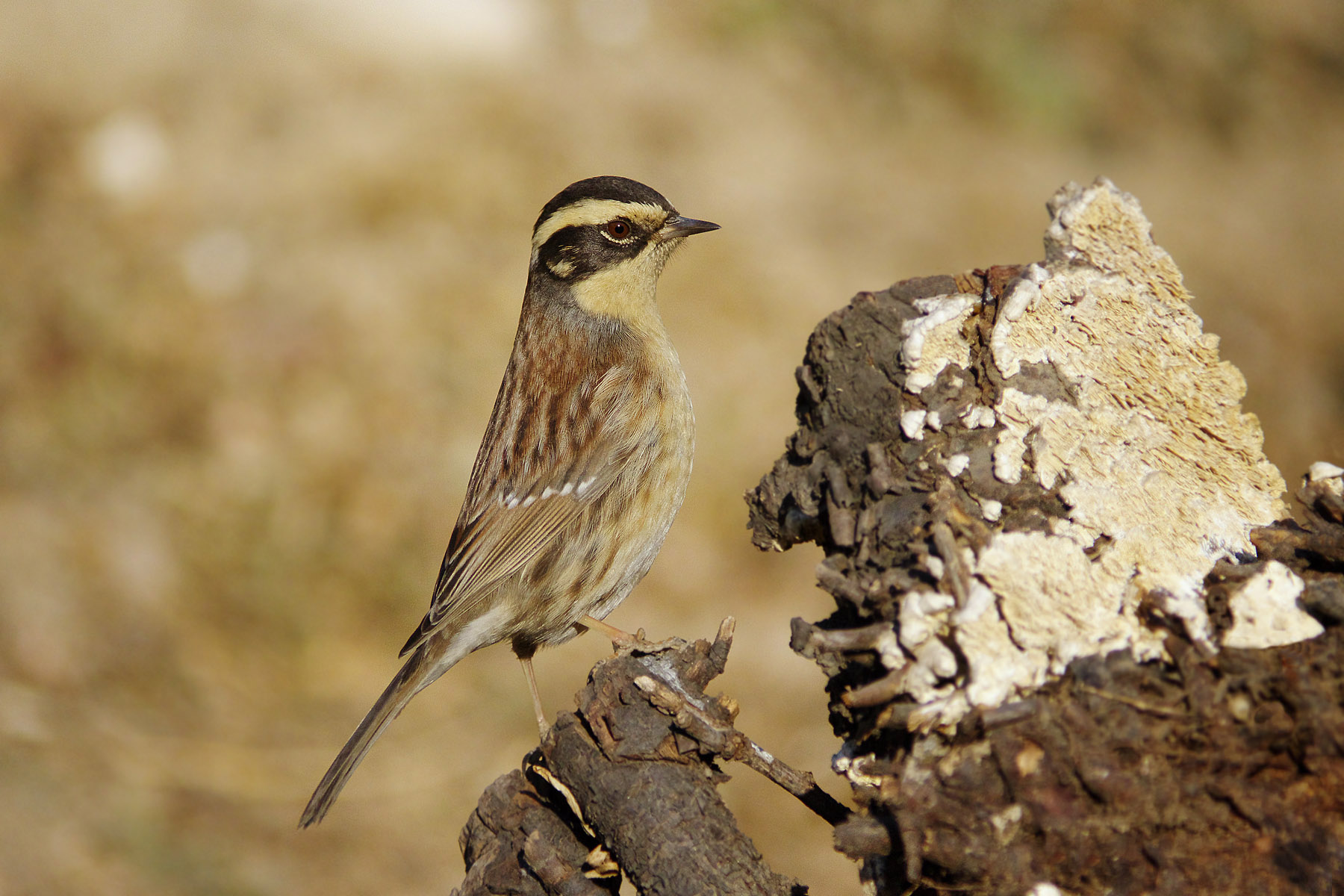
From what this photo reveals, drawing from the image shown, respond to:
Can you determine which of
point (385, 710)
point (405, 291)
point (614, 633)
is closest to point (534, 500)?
point (614, 633)

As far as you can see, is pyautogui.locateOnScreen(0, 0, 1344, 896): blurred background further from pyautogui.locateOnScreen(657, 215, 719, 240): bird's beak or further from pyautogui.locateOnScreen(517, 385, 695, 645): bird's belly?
pyautogui.locateOnScreen(657, 215, 719, 240): bird's beak

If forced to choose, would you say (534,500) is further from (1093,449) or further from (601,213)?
(1093,449)

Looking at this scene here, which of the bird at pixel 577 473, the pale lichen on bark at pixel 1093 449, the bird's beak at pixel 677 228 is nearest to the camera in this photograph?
the pale lichen on bark at pixel 1093 449

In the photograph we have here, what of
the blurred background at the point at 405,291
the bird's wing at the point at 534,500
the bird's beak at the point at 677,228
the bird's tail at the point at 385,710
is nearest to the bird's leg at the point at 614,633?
the bird's wing at the point at 534,500

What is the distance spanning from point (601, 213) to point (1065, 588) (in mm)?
3258

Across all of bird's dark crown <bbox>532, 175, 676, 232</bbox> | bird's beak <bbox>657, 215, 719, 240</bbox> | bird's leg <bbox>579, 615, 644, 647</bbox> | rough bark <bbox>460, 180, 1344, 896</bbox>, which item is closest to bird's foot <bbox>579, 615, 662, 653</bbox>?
bird's leg <bbox>579, 615, 644, 647</bbox>

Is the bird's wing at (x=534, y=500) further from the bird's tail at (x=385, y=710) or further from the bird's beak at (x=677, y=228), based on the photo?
the bird's beak at (x=677, y=228)

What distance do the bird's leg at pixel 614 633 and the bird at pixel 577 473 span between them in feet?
0.04

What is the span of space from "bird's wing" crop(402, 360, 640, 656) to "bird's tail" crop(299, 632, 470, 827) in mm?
94

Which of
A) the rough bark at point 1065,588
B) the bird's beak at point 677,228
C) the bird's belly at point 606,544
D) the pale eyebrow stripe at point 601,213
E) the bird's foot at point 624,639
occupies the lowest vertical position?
the rough bark at point 1065,588

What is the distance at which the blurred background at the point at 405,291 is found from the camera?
7.17 metres

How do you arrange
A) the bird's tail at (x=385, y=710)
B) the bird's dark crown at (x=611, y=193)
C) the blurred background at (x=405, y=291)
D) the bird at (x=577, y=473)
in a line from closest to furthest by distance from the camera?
the bird's tail at (x=385, y=710), the bird at (x=577, y=473), the bird's dark crown at (x=611, y=193), the blurred background at (x=405, y=291)

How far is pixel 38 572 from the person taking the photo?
7.50 meters

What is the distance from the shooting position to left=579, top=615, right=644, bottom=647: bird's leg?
3930 mm
